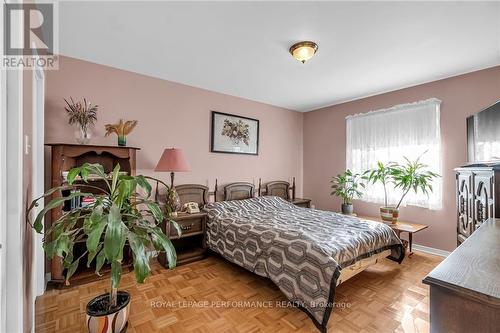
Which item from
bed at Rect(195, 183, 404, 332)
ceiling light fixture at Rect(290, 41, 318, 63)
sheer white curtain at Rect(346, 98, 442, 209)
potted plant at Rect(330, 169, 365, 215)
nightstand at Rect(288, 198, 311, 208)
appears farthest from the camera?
nightstand at Rect(288, 198, 311, 208)

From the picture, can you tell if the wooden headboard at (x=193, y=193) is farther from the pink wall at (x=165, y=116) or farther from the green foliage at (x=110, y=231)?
the green foliage at (x=110, y=231)

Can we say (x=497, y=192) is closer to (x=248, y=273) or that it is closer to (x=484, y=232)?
(x=484, y=232)

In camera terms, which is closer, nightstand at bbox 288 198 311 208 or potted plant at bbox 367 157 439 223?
potted plant at bbox 367 157 439 223

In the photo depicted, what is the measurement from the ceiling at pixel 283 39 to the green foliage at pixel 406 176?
47.7 inches

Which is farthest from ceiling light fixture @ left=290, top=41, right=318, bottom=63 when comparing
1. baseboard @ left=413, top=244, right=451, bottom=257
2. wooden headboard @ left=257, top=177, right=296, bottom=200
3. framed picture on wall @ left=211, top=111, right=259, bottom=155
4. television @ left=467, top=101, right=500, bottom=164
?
baseboard @ left=413, top=244, right=451, bottom=257

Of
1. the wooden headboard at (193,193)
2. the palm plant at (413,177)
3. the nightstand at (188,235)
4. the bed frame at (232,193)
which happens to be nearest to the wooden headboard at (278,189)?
the bed frame at (232,193)

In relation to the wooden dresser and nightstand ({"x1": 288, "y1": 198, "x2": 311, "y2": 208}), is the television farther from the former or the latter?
nightstand ({"x1": 288, "y1": 198, "x2": 311, "y2": 208})

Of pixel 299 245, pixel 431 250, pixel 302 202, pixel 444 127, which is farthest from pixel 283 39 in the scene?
pixel 431 250

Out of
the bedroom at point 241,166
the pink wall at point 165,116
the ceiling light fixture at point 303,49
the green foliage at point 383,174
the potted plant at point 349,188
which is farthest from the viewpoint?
the potted plant at point 349,188

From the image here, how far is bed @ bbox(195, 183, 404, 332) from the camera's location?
1791 millimetres

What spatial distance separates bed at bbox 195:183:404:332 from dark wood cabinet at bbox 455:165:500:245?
696mm

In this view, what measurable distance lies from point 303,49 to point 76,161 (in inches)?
110

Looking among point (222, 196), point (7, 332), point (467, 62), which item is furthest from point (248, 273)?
point (467, 62)

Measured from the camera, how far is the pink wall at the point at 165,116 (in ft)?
8.46
